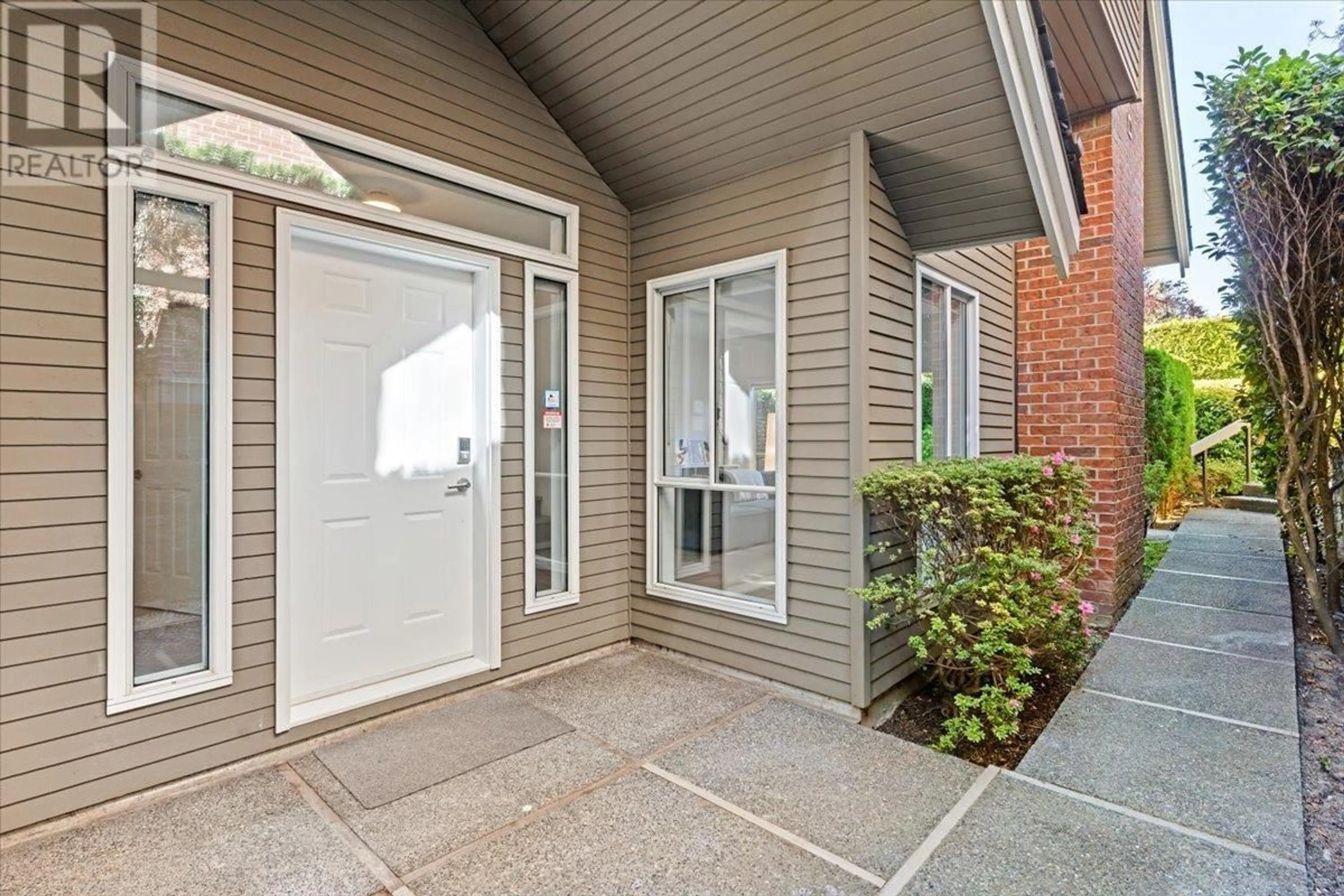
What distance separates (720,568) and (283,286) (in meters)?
2.71

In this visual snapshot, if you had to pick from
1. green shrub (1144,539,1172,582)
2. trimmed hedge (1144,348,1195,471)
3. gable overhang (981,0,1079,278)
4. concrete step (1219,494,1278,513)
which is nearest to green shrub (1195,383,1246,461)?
concrete step (1219,494,1278,513)

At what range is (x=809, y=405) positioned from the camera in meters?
3.43

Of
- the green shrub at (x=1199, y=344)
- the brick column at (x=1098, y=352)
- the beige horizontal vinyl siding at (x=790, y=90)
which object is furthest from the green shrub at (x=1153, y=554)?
the green shrub at (x=1199, y=344)

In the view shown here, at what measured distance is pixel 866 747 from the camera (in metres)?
2.92

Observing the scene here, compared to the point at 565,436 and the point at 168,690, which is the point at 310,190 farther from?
the point at 168,690

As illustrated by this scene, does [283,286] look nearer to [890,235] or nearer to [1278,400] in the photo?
[890,235]

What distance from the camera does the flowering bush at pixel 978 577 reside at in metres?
3.05

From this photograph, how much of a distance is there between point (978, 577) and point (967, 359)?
7.36 feet

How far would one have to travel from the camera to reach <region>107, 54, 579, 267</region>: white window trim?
2.44 m

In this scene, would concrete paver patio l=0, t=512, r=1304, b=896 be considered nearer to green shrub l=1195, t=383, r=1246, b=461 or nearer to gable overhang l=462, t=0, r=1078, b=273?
gable overhang l=462, t=0, r=1078, b=273

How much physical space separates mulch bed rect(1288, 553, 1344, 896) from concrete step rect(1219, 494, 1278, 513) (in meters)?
4.59

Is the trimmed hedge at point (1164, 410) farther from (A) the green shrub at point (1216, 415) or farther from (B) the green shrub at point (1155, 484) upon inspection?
(A) the green shrub at point (1216, 415)

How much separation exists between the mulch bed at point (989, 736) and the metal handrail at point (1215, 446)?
17.9 feet

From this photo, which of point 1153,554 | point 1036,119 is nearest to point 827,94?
point 1036,119
